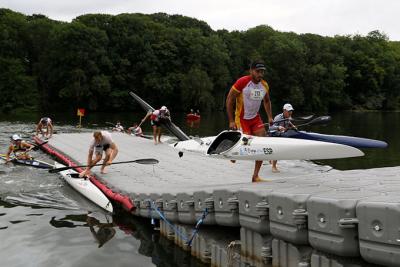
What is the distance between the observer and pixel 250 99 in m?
7.58

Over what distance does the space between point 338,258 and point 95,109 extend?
202 ft

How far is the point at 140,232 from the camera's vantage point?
8219 millimetres

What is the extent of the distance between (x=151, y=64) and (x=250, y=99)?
2397 inches

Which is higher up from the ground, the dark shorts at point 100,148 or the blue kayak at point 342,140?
A: the blue kayak at point 342,140

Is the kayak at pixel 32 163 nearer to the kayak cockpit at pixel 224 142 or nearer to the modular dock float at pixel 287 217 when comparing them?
the modular dock float at pixel 287 217

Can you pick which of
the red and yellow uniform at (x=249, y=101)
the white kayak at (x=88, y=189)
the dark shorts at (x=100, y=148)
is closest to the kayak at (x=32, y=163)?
the white kayak at (x=88, y=189)

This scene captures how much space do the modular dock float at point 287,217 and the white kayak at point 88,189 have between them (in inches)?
8.8

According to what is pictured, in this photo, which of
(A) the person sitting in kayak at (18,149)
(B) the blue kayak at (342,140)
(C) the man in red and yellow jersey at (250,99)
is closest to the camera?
(C) the man in red and yellow jersey at (250,99)

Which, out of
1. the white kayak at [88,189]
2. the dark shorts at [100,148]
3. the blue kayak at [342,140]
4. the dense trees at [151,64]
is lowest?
the white kayak at [88,189]

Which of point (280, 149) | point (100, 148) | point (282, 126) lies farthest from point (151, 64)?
point (280, 149)

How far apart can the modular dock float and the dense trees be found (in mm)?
55378

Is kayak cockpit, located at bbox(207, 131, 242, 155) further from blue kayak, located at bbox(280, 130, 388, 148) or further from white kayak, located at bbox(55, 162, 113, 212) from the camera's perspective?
blue kayak, located at bbox(280, 130, 388, 148)

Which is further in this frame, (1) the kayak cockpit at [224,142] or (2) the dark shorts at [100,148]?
(2) the dark shorts at [100,148]

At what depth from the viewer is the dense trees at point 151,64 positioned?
61594 mm
